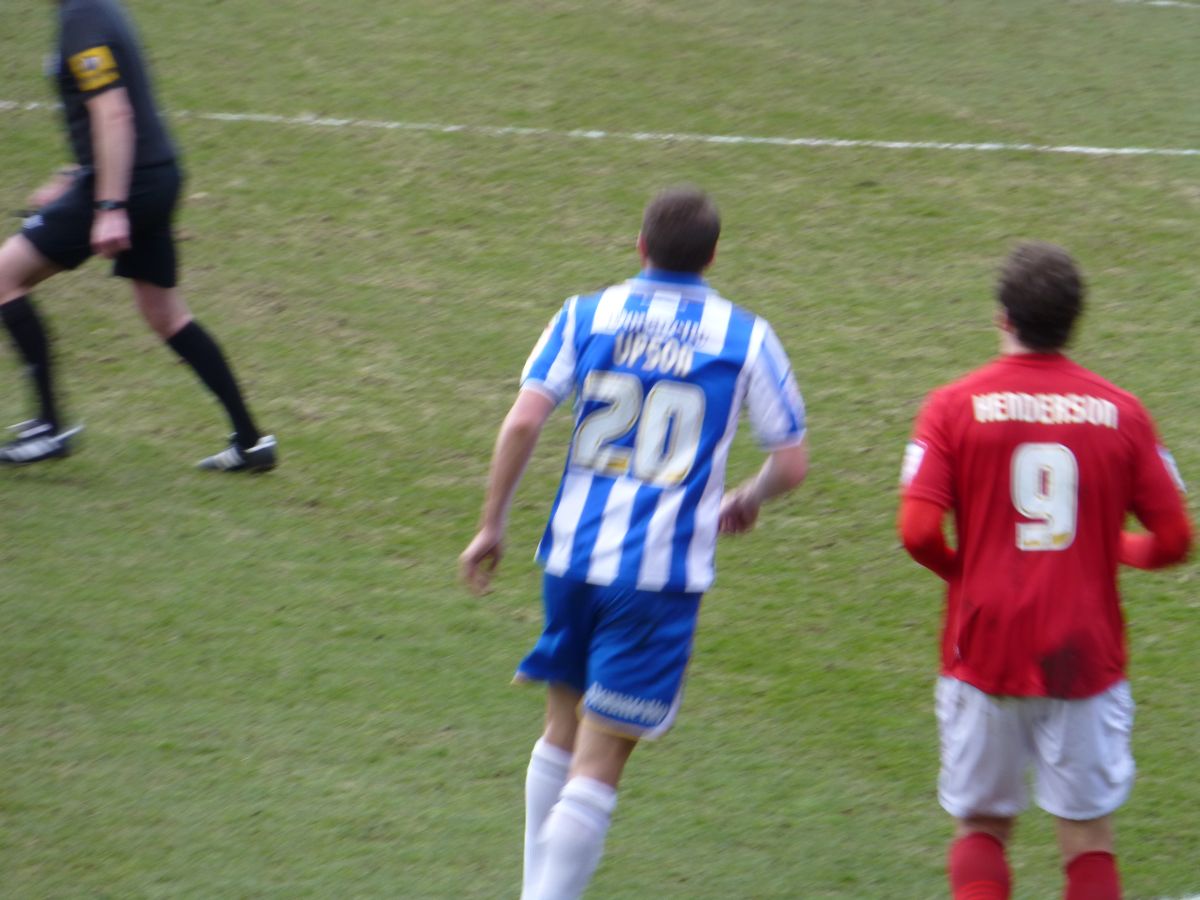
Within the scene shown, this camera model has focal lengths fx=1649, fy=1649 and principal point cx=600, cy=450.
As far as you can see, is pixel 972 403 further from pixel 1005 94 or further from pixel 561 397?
pixel 1005 94

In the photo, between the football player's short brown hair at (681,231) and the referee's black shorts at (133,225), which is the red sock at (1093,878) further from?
the referee's black shorts at (133,225)

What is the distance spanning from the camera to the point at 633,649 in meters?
3.76

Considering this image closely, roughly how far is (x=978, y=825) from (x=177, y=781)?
229 cm

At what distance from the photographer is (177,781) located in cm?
470

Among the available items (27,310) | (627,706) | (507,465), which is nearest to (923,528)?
(627,706)

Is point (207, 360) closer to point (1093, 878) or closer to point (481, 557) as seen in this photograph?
point (481, 557)

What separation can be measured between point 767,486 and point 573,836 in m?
0.93

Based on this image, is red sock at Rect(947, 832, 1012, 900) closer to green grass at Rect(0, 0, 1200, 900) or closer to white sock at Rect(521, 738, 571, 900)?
green grass at Rect(0, 0, 1200, 900)

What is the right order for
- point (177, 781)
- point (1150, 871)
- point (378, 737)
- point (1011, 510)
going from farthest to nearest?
point (378, 737)
point (177, 781)
point (1150, 871)
point (1011, 510)

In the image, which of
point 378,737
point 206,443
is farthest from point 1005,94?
point 378,737

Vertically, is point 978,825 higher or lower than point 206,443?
higher

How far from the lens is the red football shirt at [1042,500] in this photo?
11.3ft

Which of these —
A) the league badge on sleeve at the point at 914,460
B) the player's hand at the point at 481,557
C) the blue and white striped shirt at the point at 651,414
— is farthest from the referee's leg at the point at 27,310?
the league badge on sleeve at the point at 914,460

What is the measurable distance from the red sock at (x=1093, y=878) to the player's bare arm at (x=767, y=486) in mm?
1047
